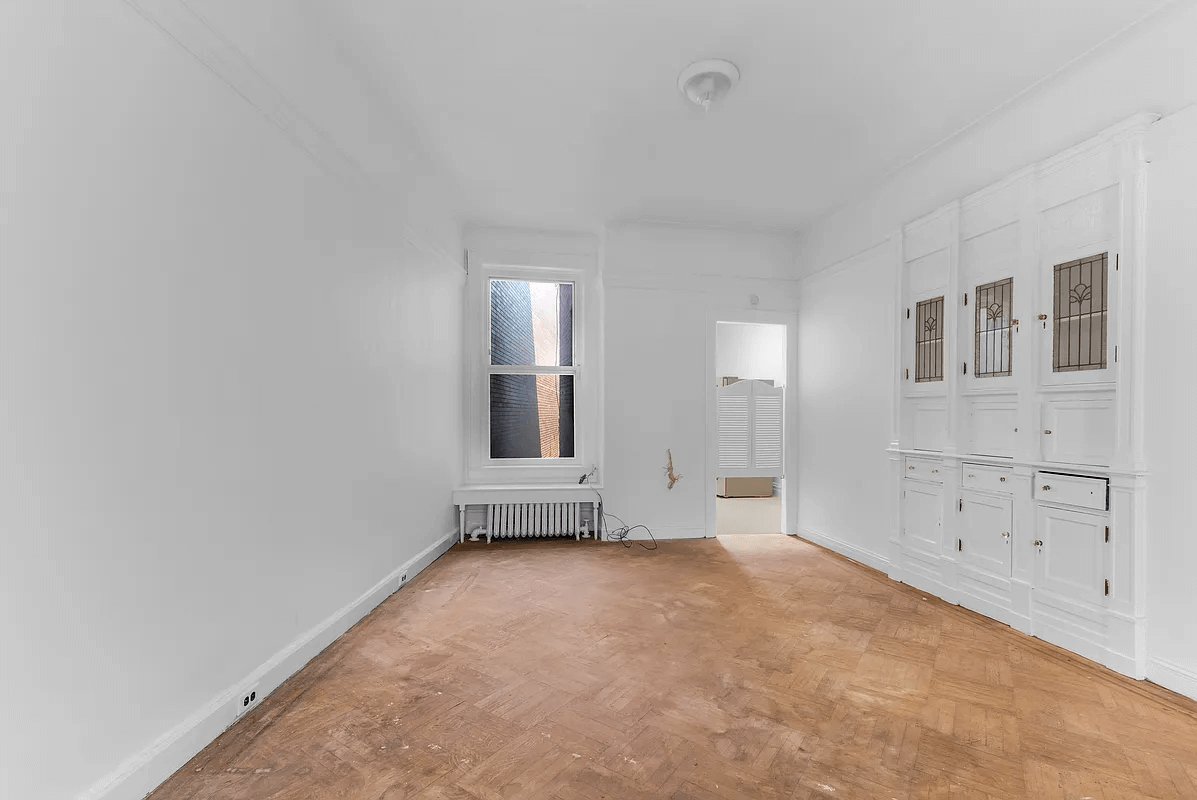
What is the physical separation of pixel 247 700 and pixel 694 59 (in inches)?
145

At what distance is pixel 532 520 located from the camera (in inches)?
207

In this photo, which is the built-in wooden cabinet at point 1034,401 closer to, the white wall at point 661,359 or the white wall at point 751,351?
the white wall at point 751,351

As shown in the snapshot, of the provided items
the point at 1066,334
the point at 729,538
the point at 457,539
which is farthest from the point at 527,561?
the point at 1066,334

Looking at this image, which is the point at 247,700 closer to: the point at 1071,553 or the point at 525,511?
the point at 525,511

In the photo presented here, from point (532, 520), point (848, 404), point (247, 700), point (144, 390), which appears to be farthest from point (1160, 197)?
point (532, 520)

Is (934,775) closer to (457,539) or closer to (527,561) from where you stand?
(527,561)

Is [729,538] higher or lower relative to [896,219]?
lower

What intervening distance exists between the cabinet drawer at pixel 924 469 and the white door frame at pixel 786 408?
152 centimetres

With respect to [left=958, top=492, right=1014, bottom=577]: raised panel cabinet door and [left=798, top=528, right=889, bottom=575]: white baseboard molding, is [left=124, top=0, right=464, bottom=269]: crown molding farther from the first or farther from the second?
[left=798, top=528, right=889, bottom=575]: white baseboard molding

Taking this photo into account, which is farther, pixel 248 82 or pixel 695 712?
pixel 695 712

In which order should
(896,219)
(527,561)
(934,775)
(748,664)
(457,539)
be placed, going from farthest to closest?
(457,539) → (527,561) → (896,219) → (748,664) → (934,775)

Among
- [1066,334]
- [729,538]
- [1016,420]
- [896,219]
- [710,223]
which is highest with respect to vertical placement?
[710,223]

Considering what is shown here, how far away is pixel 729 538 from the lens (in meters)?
Result: 5.39

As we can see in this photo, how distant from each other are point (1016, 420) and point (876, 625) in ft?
5.02
